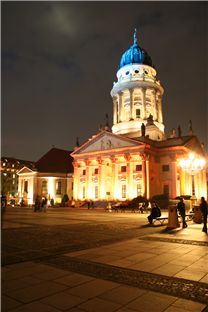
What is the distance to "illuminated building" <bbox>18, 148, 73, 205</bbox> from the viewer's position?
7238 cm

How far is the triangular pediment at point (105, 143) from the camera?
5859 centimetres

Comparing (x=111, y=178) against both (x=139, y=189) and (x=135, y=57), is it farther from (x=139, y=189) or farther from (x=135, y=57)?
(x=135, y=57)

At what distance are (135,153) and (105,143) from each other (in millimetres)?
8243

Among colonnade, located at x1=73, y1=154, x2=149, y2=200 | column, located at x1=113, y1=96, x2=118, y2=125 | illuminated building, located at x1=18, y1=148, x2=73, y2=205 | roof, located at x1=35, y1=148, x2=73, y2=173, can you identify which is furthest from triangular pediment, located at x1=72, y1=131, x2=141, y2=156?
column, located at x1=113, y1=96, x2=118, y2=125

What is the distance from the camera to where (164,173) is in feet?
193

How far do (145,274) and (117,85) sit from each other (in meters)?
73.5

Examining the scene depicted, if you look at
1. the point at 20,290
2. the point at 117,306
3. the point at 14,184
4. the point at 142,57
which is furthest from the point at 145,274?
the point at 14,184

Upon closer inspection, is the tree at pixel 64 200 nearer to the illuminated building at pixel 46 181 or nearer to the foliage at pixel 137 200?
the illuminated building at pixel 46 181

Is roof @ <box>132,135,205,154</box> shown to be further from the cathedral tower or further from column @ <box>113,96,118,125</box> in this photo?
column @ <box>113,96,118,125</box>

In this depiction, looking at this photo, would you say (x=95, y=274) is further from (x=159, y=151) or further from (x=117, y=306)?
(x=159, y=151)

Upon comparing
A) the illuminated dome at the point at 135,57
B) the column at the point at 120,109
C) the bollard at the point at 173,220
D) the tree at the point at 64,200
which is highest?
the illuminated dome at the point at 135,57

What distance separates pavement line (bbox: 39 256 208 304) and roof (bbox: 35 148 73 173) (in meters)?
67.2

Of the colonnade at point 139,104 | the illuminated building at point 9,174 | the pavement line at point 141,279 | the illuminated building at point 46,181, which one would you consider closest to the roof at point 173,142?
the colonnade at point 139,104

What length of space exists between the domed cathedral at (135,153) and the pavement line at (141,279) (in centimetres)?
4193
